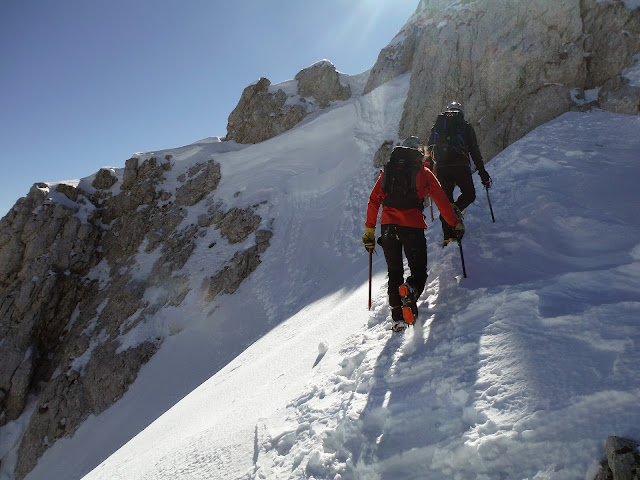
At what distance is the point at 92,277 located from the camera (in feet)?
82.4

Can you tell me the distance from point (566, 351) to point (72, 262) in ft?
94.9

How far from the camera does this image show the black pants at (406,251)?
15.9ft

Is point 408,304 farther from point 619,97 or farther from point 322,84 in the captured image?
point 322,84

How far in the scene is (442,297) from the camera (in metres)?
4.96

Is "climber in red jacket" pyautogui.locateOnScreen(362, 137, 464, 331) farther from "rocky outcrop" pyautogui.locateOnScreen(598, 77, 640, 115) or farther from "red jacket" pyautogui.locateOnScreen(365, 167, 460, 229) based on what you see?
"rocky outcrop" pyautogui.locateOnScreen(598, 77, 640, 115)

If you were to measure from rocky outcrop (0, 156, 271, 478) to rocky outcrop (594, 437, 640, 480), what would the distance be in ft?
60.1

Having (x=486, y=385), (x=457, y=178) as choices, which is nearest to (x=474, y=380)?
(x=486, y=385)

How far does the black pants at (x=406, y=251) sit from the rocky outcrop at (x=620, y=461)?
272 cm

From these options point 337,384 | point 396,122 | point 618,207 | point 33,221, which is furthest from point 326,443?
point 33,221

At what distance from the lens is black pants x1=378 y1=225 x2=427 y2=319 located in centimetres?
484

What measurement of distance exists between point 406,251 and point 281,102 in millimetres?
30919

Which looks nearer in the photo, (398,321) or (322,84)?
(398,321)

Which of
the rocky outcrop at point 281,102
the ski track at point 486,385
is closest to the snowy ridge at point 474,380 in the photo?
the ski track at point 486,385

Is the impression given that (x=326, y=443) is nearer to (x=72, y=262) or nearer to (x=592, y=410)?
(x=592, y=410)
